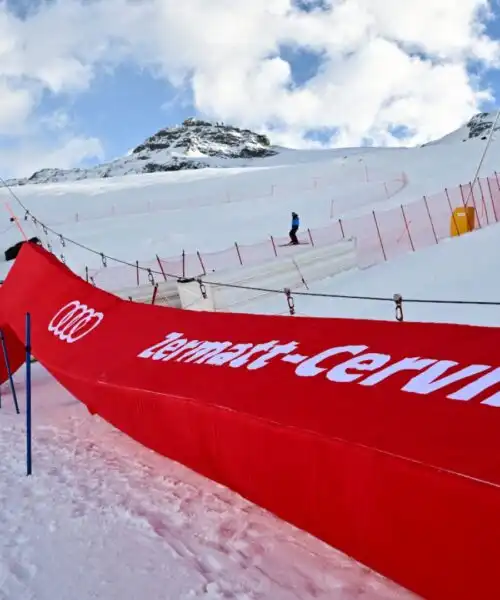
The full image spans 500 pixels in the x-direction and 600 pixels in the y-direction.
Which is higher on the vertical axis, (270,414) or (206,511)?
(270,414)

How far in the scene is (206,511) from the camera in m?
3.81

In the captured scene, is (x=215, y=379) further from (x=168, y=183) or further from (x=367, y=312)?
(x=168, y=183)

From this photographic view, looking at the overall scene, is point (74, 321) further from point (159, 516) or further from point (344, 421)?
point (344, 421)

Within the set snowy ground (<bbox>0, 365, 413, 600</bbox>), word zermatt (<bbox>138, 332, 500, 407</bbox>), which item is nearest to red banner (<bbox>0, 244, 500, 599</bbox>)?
word zermatt (<bbox>138, 332, 500, 407</bbox>)

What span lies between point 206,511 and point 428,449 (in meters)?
2.03

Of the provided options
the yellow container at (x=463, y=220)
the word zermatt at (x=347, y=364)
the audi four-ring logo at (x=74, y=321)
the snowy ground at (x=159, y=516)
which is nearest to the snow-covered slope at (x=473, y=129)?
the yellow container at (x=463, y=220)

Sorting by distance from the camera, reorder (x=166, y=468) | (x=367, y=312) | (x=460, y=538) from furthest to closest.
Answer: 1. (x=367, y=312)
2. (x=166, y=468)
3. (x=460, y=538)

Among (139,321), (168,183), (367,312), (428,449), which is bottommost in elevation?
(367,312)

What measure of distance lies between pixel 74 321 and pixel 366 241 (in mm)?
13605

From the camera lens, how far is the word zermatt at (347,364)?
2713mm

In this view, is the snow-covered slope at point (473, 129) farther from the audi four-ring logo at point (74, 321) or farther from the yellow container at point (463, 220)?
the audi four-ring logo at point (74, 321)

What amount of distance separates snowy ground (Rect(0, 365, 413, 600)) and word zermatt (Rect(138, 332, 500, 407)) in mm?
1004

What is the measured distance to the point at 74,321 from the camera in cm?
598

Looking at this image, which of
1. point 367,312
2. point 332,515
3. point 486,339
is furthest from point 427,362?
point 367,312
